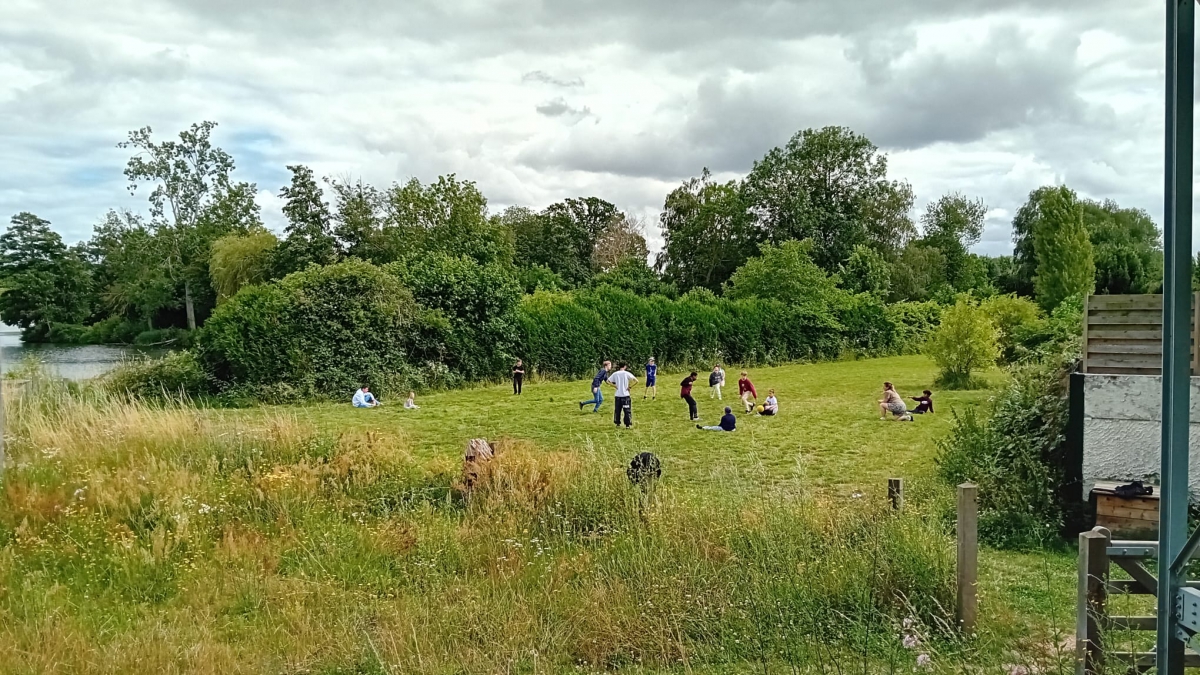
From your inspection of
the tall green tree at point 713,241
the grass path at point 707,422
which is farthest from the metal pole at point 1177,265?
the tall green tree at point 713,241

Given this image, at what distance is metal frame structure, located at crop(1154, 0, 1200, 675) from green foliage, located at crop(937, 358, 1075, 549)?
525 cm

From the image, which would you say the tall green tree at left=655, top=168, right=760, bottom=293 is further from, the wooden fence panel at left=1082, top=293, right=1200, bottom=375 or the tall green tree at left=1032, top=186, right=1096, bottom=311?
the wooden fence panel at left=1082, top=293, right=1200, bottom=375

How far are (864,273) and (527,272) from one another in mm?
15283

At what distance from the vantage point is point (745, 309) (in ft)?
92.5

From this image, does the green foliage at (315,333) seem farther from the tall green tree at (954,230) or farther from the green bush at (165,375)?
the tall green tree at (954,230)

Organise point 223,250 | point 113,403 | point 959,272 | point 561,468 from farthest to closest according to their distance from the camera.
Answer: point 959,272 → point 223,250 → point 113,403 → point 561,468

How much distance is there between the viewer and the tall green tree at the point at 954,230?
46781 mm

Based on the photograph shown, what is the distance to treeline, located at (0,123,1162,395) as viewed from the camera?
19.5m

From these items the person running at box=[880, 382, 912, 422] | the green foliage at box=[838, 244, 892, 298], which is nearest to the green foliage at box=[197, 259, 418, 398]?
the person running at box=[880, 382, 912, 422]

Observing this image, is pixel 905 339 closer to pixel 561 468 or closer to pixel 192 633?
pixel 561 468

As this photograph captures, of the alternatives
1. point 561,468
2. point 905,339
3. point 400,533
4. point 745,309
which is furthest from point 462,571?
point 905,339

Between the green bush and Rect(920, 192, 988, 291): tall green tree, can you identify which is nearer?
the green bush

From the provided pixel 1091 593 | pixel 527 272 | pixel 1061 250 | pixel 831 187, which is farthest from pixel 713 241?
pixel 1091 593

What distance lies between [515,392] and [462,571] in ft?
46.3
